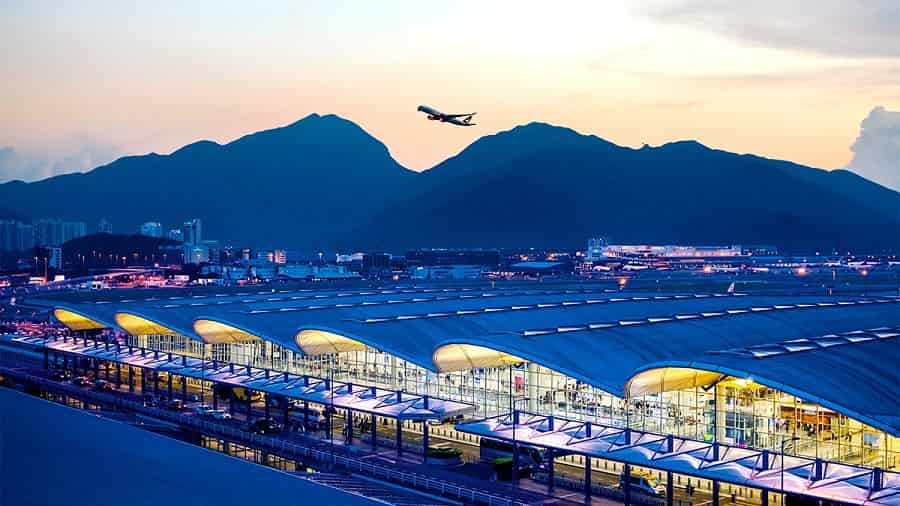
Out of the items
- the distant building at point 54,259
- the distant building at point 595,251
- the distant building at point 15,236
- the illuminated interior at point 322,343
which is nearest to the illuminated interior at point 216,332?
the illuminated interior at point 322,343

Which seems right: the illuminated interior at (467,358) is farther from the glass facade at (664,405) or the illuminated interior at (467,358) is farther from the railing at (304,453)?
the railing at (304,453)

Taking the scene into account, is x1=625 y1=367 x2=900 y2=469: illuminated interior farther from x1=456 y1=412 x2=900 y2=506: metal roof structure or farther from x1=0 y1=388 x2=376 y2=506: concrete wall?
x1=0 y1=388 x2=376 y2=506: concrete wall

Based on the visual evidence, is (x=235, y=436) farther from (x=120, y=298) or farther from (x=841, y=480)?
(x=120, y=298)

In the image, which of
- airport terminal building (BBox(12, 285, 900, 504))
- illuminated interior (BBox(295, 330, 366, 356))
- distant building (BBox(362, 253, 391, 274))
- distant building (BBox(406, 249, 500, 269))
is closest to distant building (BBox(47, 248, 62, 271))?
distant building (BBox(362, 253, 391, 274))

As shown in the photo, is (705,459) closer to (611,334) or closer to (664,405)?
(664,405)

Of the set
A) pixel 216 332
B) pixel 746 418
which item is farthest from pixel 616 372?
pixel 216 332
